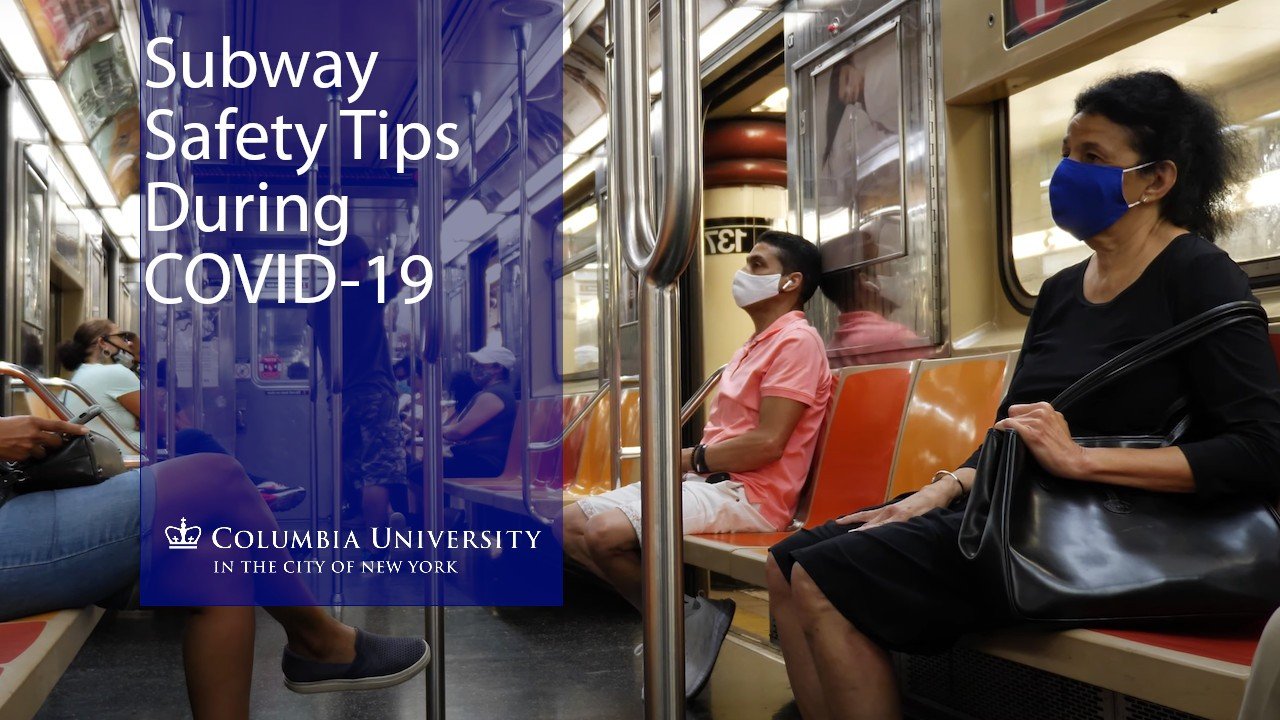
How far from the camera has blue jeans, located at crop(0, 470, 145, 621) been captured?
58.1 inches

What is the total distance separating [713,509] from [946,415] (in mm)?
684

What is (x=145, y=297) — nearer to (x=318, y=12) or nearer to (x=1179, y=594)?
(x=318, y=12)

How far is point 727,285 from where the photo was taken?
7082 mm

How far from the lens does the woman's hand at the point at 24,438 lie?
1.56 m

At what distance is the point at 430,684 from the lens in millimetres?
2211

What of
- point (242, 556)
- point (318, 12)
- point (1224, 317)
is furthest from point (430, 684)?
point (318, 12)

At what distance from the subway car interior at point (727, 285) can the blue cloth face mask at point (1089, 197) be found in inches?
14.4

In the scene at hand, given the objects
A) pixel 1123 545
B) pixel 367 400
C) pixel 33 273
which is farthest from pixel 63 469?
pixel 33 273

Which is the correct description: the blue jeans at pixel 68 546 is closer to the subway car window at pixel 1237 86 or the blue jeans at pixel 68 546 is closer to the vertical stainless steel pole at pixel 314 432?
the subway car window at pixel 1237 86

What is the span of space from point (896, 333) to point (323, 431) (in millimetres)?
3037

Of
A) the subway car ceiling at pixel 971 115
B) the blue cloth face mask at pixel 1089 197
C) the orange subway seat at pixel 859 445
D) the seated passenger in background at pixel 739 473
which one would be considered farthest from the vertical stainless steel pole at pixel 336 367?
the blue cloth face mask at pixel 1089 197

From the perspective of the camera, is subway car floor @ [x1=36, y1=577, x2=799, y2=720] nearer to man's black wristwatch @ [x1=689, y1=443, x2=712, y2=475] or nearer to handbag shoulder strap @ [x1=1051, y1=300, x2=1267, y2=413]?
man's black wristwatch @ [x1=689, y1=443, x2=712, y2=475]

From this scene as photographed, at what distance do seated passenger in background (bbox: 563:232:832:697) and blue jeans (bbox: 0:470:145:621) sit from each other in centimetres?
149

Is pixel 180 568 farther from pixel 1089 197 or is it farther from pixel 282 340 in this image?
pixel 282 340
